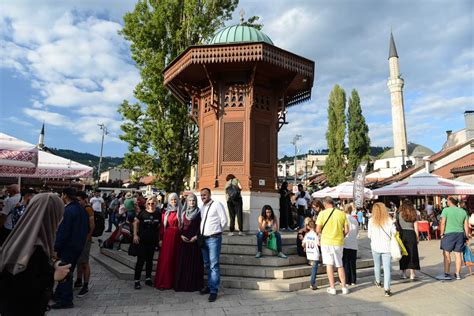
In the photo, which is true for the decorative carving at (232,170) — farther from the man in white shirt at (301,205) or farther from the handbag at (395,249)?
the handbag at (395,249)

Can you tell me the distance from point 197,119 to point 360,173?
18.9ft

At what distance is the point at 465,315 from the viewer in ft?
15.5

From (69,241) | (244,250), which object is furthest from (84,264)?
(244,250)

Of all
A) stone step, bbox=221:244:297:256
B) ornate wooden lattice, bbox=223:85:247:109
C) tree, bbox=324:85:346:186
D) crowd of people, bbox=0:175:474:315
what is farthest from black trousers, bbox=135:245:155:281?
tree, bbox=324:85:346:186

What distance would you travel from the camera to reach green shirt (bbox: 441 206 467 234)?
7.05 metres

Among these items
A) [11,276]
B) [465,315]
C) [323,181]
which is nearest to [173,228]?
[11,276]

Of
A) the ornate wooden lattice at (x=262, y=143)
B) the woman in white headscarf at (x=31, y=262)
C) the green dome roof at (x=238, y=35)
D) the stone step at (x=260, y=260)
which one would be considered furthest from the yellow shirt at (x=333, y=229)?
the green dome roof at (x=238, y=35)

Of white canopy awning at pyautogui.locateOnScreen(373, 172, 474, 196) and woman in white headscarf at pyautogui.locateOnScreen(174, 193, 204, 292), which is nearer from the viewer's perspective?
woman in white headscarf at pyautogui.locateOnScreen(174, 193, 204, 292)

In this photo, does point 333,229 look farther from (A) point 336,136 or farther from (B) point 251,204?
(A) point 336,136

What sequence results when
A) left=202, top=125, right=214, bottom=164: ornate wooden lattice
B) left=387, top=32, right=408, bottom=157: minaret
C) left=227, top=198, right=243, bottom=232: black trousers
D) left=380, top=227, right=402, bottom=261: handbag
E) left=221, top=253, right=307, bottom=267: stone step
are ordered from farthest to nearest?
left=387, top=32, right=408, bottom=157: minaret
left=202, top=125, right=214, bottom=164: ornate wooden lattice
left=227, top=198, right=243, bottom=232: black trousers
left=221, top=253, right=307, bottom=267: stone step
left=380, top=227, right=402, bottom=261: handbag

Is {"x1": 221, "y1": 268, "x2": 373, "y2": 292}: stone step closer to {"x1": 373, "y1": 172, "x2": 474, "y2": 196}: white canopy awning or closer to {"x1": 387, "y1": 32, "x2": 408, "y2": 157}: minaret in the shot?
{"x1": 373, "y1": 172, "x2": 474, "y2": 196}: white canopy awning

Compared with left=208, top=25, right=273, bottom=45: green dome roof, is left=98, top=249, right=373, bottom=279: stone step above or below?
below

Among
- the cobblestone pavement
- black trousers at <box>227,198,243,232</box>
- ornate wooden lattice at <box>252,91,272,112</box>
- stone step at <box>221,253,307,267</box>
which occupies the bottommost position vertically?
the cobblestone pavement

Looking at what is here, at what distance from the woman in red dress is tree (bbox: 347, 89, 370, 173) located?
35.4m
